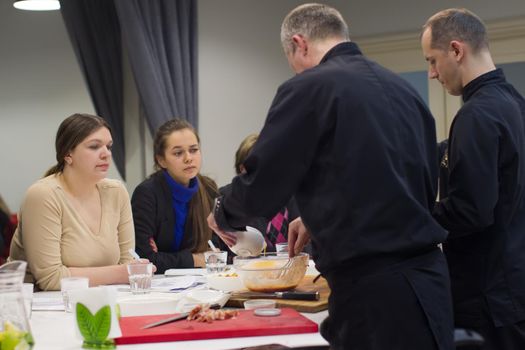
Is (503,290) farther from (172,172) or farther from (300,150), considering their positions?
(172,172)

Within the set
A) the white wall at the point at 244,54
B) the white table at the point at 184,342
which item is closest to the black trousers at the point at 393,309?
the white table at the point at 184,342

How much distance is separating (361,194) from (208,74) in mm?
3821

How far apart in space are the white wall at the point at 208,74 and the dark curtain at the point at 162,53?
0.30m

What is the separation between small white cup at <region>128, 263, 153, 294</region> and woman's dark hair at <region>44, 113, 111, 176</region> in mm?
793

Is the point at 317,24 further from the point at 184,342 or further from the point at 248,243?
the point at 184,342

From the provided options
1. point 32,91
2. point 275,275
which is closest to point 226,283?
point 275,275

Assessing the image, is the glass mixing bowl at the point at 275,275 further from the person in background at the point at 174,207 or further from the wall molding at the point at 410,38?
the wall molding at the point at 410,38

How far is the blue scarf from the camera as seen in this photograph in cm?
378

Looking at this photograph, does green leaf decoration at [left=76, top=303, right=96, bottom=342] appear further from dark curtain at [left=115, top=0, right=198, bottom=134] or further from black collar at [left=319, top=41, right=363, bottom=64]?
dark curtain at [left=115, top=0, right=198, bottom=134]

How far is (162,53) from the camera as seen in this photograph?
498cm

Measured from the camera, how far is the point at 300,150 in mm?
1896

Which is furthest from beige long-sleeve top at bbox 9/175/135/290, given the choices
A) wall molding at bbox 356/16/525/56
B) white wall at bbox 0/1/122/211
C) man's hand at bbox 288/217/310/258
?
white wall at bbox 0/1/122/211

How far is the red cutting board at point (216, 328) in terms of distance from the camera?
1986 millimetres

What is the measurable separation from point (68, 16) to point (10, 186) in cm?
189
